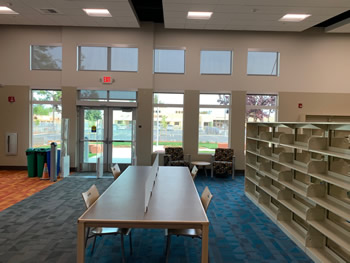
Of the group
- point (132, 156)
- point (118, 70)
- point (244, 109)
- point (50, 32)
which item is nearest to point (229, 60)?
point (244, 109)

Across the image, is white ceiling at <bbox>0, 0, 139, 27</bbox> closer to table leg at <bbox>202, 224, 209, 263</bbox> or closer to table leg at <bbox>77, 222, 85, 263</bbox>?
table leg at <bbox>77, 222, 85, 263</bbox>

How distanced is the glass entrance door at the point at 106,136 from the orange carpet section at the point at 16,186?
1798mm

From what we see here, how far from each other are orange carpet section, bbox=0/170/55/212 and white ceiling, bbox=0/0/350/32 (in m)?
4.57

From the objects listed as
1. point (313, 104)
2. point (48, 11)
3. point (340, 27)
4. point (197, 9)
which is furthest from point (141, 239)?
point (340, 27)

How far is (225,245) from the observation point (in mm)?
3957

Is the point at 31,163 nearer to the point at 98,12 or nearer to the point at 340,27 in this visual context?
the point at 98,12

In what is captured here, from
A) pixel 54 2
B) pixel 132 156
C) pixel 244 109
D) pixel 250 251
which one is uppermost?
pixel 54 2

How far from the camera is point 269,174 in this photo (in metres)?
5.36

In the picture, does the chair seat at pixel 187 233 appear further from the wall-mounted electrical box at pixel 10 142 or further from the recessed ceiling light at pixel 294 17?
the wall-mounted electrical box at pixel 10 142

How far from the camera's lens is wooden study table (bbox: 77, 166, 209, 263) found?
260cm

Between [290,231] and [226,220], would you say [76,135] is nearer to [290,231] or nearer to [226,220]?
[226,220]

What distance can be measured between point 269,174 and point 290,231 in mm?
1288

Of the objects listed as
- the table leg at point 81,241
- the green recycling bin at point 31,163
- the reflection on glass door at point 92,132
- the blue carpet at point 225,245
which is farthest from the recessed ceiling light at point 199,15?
the table leg at point 81,241

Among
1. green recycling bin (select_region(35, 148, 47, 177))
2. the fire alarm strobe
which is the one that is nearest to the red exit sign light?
the fire alarm strobe
